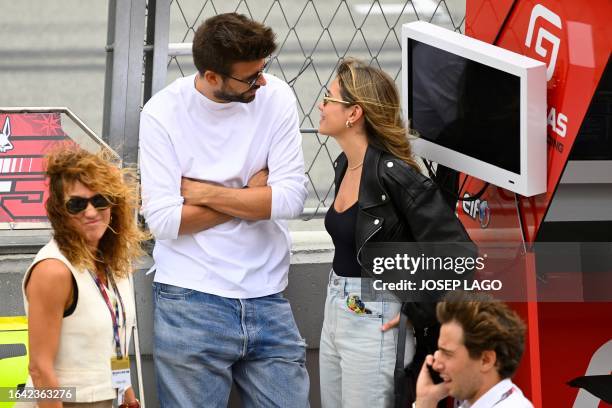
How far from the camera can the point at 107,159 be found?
3148mm

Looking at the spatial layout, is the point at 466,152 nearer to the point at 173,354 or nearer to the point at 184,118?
the point at 184,118

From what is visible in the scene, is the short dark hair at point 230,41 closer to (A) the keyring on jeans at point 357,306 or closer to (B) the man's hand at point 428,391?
(A) the keyring on jeans at point 357,306

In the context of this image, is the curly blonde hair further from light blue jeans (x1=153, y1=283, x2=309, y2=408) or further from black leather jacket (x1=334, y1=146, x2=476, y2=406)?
black leather jacket (x1=334, y1=146, x2=476, y2=406)

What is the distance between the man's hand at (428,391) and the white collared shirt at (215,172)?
0.77 meters

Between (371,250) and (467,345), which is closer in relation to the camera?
(467,345)

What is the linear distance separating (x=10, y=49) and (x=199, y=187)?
204 inches

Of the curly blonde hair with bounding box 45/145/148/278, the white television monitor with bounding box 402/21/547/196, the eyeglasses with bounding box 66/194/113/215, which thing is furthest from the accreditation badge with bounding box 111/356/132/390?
the white television monitor with bounding box 402/21/547/196

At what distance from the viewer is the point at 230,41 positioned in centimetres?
322

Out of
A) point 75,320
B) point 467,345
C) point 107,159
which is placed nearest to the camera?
point 467,345

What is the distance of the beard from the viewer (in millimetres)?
3307

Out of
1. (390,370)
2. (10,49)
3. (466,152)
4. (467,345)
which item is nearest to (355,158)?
(466,152)

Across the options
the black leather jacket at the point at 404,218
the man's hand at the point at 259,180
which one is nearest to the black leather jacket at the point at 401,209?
the black leather jacket at the point at 404,218

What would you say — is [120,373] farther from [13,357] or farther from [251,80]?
[251,80]

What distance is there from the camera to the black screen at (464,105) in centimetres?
322
